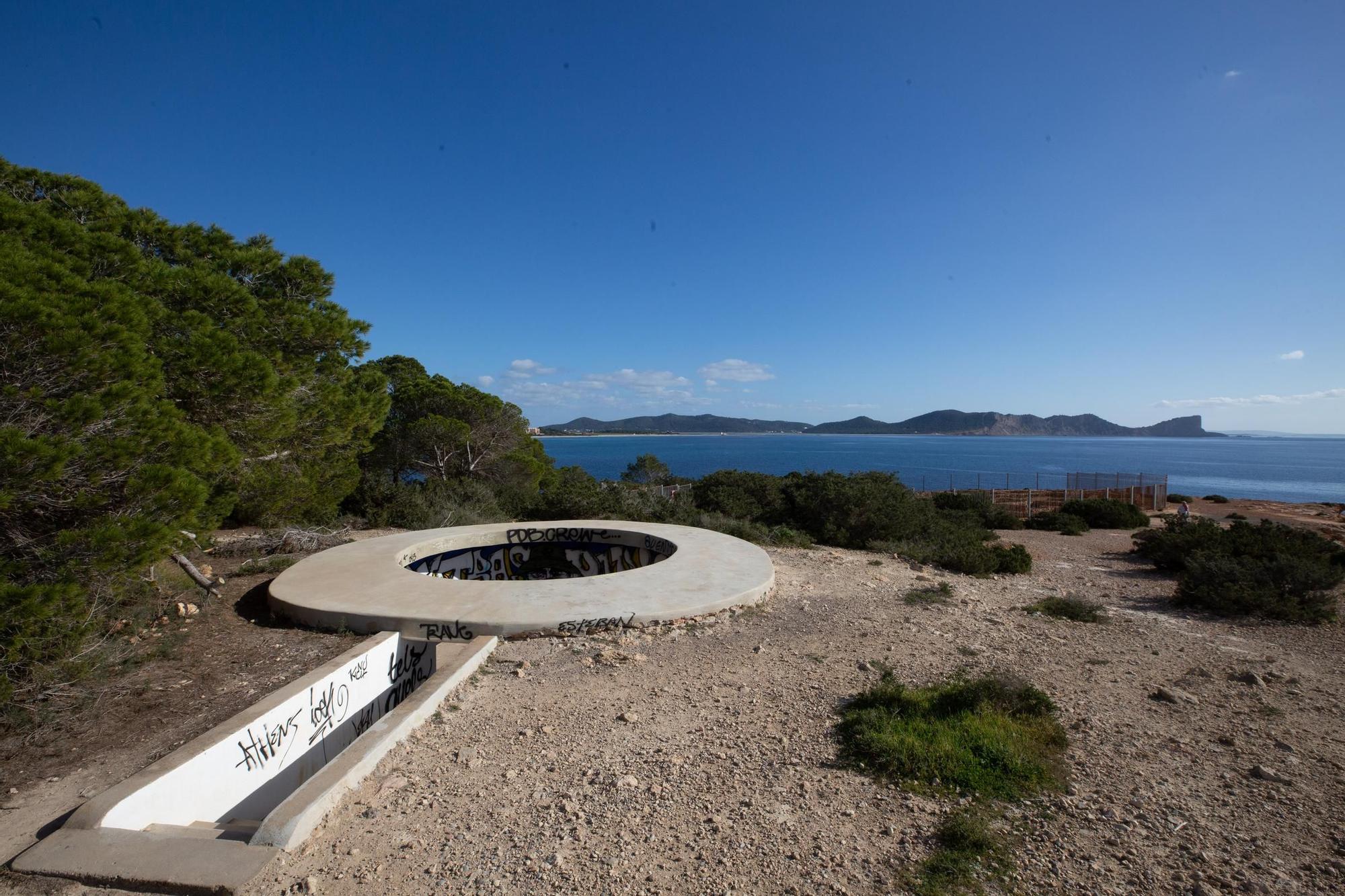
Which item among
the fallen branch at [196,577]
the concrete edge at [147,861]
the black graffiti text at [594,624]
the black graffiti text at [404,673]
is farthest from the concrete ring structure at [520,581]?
the concrete edge at [147,861]

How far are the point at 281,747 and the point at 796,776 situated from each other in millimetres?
4006

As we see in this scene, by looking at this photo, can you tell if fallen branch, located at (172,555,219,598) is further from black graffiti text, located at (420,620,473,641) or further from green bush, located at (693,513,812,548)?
green bush, located at (693,513,812,548)

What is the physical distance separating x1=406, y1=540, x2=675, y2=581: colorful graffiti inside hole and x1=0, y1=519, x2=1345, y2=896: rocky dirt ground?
184 inches

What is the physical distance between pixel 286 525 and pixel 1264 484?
89.3 metres

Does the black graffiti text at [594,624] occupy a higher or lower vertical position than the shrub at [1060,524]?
higher

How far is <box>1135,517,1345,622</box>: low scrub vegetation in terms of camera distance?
7723 millimetres

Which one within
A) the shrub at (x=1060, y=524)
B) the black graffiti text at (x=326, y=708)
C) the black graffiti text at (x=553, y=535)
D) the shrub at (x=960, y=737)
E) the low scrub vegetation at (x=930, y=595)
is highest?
the black graffiti text at (x=553, y=535)

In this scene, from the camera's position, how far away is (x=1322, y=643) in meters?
6.80

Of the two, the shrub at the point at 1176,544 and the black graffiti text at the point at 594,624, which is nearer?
the black graffiti text at the point at 594,624

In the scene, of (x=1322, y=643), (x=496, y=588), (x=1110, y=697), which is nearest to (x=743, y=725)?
(x=1110, y=697)

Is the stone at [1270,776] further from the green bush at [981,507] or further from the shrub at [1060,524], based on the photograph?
the shrub at [1060,524]

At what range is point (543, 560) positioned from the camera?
11617 mm

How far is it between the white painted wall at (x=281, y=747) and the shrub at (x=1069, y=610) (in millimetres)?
7704

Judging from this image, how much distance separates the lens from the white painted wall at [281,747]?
148 inches
